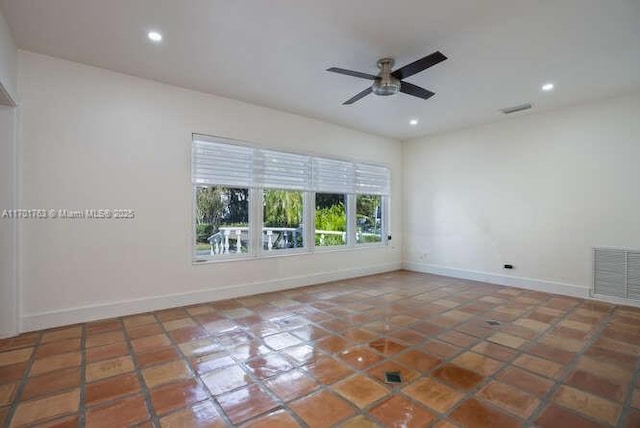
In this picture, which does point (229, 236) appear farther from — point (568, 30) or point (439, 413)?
Answer: point (568, 30)

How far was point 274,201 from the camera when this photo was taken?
197 inches

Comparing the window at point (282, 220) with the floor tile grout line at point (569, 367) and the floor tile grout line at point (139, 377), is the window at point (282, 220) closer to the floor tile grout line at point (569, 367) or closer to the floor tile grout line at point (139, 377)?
the floor tile grout line at point (139, 377)

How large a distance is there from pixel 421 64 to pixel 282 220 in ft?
10.4

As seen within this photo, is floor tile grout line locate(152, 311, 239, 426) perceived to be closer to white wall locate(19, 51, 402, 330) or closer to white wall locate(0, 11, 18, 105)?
white wall locate(19, 51, 402, 330)

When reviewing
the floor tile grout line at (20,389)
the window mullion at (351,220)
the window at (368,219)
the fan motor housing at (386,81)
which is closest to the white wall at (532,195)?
the window at (368,219)

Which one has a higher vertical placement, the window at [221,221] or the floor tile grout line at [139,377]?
the window at [221,221]

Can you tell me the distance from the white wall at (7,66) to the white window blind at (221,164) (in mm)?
1764

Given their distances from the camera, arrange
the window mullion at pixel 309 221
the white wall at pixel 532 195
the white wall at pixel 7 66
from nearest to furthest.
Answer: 1. the white wall at pixel 7 66
2. the white wall at pixel 532 195
3. the window mullion at pixel 309 221

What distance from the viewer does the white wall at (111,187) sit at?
322 centimetres

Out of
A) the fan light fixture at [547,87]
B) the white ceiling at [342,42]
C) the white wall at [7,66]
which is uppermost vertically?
the white ceiling at [342,42]

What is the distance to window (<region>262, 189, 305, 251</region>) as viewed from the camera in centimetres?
492

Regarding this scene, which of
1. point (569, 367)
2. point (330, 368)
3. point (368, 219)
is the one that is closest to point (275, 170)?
point (368, 219)

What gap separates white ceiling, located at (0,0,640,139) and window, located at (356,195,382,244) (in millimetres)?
2461

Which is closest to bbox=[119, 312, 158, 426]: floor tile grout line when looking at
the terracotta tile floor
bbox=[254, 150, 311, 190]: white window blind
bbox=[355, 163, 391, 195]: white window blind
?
the terracotta tile floor
